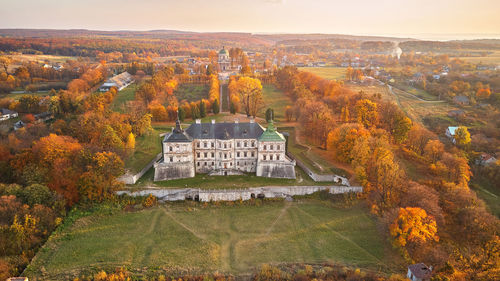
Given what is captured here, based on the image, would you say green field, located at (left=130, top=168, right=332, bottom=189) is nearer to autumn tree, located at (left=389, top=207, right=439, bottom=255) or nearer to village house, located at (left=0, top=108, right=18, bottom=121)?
autumn tree, located at (left=389, top=207, right=439, bottom=255)

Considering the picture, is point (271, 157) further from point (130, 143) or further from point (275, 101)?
point (275, 101)

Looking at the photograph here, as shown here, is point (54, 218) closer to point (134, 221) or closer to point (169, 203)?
point (134, 221)

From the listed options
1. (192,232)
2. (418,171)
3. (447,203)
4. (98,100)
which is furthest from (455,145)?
(98,100)

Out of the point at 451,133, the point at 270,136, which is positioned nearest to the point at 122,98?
the point at 270,136

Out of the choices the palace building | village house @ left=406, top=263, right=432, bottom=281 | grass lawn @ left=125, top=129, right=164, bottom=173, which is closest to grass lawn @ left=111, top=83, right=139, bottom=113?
grass lawn @ left=125, top=129, right=164, bottom=173

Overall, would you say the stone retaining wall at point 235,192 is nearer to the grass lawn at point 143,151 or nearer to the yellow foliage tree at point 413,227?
the grass lawn at point 143,151

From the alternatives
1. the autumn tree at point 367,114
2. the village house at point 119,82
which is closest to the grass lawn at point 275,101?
the autumn tree at point 367,114

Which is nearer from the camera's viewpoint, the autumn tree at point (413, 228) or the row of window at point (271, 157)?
the autumn tree at point (413, 228)
